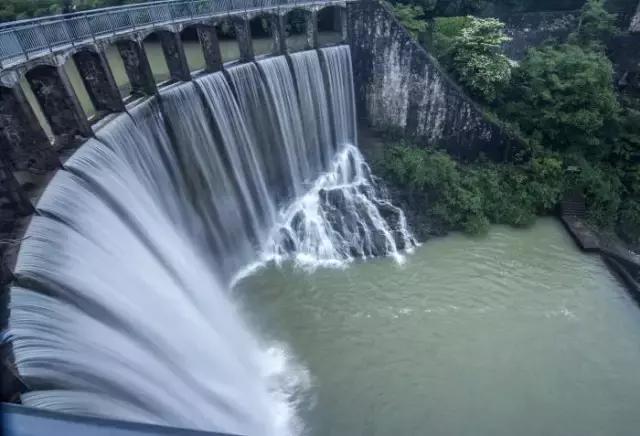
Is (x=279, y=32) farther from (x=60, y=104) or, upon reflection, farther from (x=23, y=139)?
(x=23, y=139)

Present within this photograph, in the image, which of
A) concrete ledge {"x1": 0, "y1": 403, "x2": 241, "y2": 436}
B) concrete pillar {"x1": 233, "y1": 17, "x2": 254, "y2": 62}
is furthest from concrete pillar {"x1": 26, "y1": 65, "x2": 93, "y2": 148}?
concrete ledge {"x1": 0, "y1": 403, "x2": 241, "y2": 436}

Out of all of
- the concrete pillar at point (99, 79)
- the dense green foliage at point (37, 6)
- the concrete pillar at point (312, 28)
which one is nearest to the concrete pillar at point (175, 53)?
the concrete pillar at point (99, 79)

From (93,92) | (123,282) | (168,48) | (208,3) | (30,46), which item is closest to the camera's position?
(123,282)

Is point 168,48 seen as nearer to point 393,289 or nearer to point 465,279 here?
point 393,289

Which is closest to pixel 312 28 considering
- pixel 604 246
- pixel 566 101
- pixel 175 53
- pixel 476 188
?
pixel 175 53

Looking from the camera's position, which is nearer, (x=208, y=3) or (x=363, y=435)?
(x=363, y=435)

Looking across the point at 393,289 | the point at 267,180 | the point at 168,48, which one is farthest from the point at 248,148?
the point at 393,289
